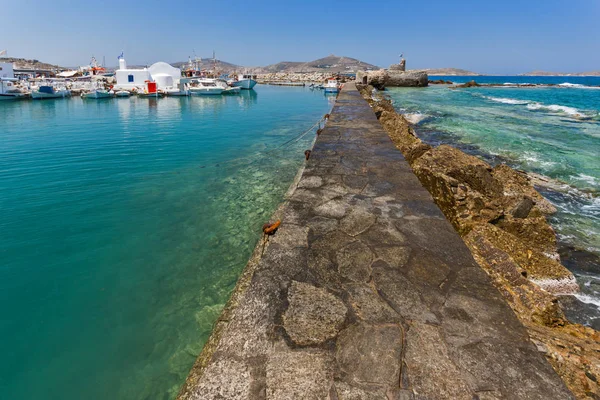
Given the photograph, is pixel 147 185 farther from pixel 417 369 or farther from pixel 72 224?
pixel 417 369

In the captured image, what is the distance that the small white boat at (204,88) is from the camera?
140 ft

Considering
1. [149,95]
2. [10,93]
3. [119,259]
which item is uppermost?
[149,95]

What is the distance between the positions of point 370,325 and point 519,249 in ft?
10.4

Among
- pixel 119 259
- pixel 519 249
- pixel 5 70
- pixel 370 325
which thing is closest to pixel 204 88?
pixel 5 70

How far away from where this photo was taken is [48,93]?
36.8m

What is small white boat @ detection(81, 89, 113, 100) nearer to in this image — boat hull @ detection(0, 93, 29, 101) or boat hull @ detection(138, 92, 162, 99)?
boat hull @ detection(138, 92, 162, 99)

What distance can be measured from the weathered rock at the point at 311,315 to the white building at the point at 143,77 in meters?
50.4

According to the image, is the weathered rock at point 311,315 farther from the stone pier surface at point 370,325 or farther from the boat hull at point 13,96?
the boat hull at point 13,96

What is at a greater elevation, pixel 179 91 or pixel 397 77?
pixel 397 77

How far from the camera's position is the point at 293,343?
5.63ft

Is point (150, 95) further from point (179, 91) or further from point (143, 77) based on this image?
point (143, 77)

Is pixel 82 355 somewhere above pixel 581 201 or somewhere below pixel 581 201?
below

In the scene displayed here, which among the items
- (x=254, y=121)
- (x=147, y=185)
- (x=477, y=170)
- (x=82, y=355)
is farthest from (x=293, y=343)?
(x=254, y=121)

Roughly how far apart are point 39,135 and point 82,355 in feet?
58.8
